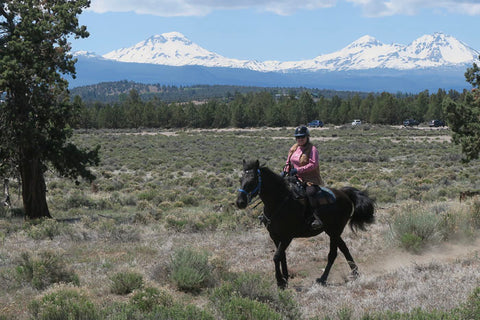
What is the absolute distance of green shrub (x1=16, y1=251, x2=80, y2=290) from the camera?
22.9 ft

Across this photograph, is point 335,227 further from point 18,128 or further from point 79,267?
point 18,128

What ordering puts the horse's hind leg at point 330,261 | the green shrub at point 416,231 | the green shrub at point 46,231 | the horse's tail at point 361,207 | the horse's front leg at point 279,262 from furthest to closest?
the green shrub at point 46,231
the green shrub at point 416,231
the horse's tail at point 361,207
the horse's hind leg at point 330,261
the horse's front leg at point 279,262

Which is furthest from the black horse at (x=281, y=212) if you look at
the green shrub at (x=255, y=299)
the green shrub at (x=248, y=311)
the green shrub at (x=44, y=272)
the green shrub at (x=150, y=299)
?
the green shrub at (x=44, y=272)

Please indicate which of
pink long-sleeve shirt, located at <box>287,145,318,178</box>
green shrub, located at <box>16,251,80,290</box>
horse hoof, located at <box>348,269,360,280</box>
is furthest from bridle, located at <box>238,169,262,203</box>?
green shrub, located at <box>16,251,80,290</box>

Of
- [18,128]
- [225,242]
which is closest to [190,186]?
[18,128]

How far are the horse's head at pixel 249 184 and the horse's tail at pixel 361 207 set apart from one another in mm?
2440

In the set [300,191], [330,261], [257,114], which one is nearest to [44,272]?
[300,191]

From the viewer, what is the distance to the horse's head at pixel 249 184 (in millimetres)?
6561

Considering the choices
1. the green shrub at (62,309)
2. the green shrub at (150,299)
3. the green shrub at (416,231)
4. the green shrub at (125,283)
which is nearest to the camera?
the green shrub at (62,309)

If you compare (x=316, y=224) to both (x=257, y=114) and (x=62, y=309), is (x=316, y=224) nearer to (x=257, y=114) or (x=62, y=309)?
(x=62, y=309)

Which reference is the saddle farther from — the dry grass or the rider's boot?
the dry grass

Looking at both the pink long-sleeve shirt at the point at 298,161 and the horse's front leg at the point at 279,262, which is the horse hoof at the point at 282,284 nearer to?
the horse's front leg at the point at 279,262

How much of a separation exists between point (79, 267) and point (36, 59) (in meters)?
8.76

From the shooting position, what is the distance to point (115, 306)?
5516 mm
